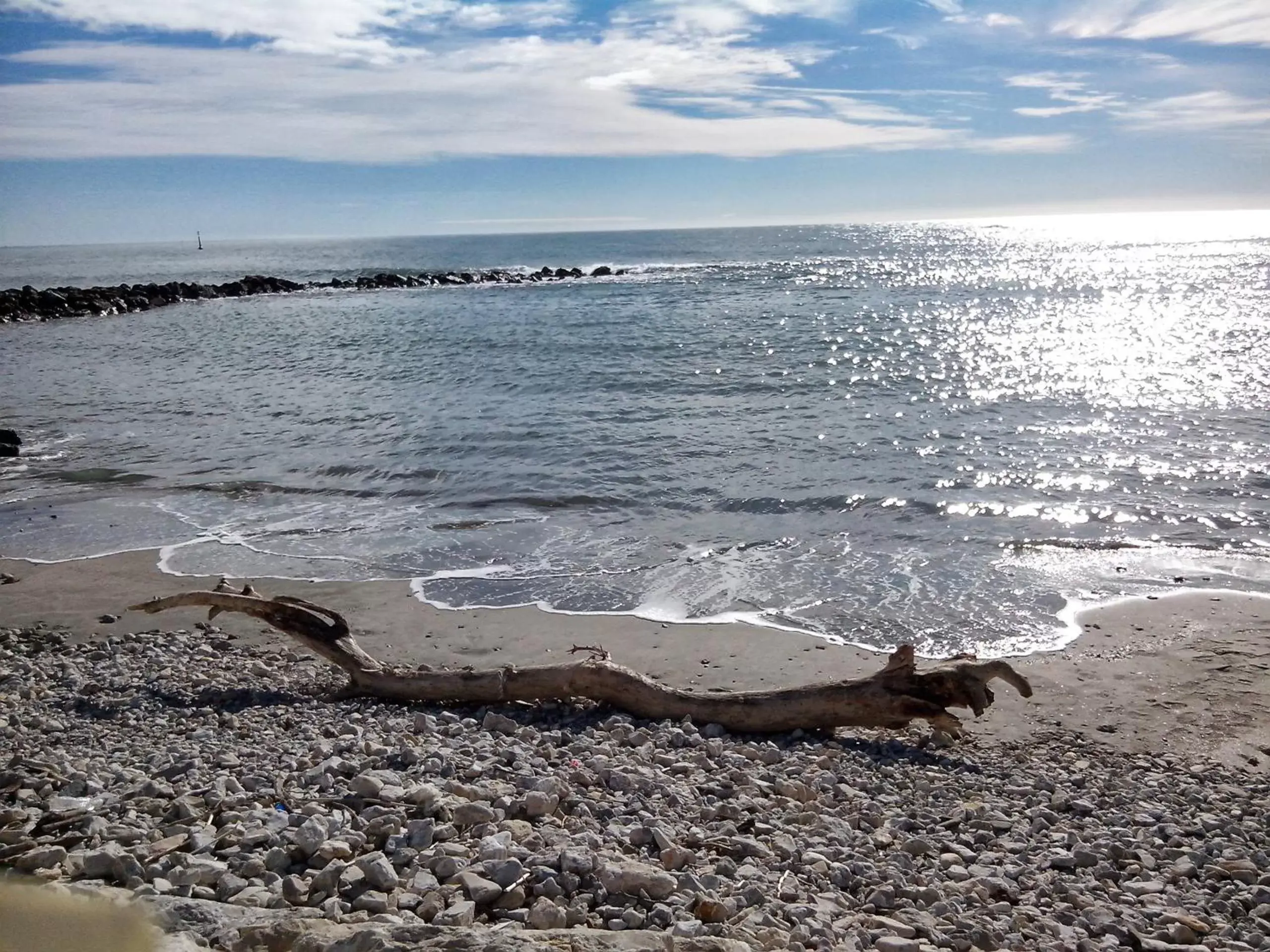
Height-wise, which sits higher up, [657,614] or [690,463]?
[690,463]

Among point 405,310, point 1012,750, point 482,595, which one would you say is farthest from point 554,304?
point 1012,750

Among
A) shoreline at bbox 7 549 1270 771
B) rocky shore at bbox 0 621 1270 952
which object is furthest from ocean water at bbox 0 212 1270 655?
rocky shore at bbox 0 621 1270 952

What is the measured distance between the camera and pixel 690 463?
605 inches

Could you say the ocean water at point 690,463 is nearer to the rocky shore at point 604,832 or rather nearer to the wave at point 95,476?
the wave at point 95,476

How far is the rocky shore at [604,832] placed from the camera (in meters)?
3.99

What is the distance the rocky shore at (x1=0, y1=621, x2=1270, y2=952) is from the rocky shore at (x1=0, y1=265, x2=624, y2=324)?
47697 millimetres

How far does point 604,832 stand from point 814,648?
389 centimetres

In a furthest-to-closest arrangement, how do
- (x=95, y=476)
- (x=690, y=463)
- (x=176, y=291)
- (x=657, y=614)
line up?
(x=176, y=291), (x=95, y=476), (x=690, y=463), (x=657, y=614)

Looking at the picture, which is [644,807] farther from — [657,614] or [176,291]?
[176,291]

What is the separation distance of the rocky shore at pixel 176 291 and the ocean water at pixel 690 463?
9313 mm

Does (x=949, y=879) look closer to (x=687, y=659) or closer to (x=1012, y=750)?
(x=1012, y=750)

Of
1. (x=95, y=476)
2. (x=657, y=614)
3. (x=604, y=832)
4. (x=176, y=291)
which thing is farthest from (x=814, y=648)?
(x=176, y=291)

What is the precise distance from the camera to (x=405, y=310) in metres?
47.8

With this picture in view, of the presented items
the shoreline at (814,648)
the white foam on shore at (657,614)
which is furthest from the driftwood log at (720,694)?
the white foam on shore at (657,614)
